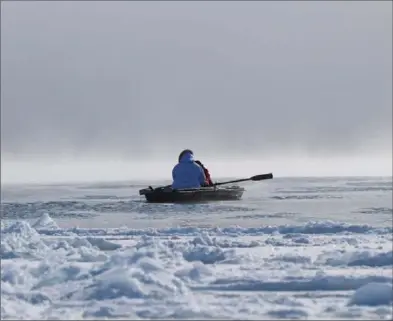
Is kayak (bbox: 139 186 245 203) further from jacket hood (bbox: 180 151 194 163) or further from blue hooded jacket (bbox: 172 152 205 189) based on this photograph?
jacket hood (bbox: 180 151 194 163)

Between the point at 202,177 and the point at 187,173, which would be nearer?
the point at 187,173

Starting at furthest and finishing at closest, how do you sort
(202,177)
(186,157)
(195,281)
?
(202,177) < (186,157) < (195,281)

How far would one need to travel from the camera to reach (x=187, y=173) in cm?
2641

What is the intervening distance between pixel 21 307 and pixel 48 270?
1.45m

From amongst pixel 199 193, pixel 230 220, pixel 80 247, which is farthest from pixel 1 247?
pixel 199 193

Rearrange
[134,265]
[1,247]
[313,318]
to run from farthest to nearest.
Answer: [1,247]
[134,265]
[313,318]

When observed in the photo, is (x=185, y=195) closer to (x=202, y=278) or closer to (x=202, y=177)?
(x=202, y=177)

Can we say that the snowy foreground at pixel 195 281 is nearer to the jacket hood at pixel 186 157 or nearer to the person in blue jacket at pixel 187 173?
the person in blue jacket at pixel 187 173

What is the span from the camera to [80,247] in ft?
33.8

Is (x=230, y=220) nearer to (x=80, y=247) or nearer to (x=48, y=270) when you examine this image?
(x=80, y=247)

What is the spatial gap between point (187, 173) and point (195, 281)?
18373 millimetres

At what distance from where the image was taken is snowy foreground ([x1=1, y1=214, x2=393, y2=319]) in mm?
6703

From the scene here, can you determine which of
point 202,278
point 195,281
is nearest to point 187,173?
point 202,278

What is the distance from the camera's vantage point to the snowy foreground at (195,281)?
6703 mm
